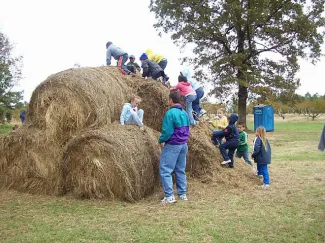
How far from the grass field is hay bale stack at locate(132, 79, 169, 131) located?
6.26 feet

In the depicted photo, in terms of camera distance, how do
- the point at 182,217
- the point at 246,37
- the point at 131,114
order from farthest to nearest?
1. the point at 246,37
2. the point at 131,114
3. the point at 182,217

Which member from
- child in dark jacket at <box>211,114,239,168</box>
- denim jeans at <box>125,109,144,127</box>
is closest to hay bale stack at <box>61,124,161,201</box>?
denim jeans at <box>125,109,144,127</box>

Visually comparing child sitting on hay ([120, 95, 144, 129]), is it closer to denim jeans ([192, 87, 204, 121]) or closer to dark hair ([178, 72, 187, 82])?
dark hair ([178, 72, 187, 82])

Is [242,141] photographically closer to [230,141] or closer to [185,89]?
[230,141]

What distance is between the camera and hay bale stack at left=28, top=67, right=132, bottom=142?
7785 millimetres

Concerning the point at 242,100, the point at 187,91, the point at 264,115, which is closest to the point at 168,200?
the point at 187,91

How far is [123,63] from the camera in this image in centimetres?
Result: 1008

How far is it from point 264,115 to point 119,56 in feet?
74.7

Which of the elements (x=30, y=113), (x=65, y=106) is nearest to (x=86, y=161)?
(x=65, y=106)

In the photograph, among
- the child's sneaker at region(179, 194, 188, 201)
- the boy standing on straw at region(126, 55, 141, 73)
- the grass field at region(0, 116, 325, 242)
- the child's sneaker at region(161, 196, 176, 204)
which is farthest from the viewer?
the boy standing on straw at region(126, 55, 141, 73)

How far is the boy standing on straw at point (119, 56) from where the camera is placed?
988 centimetres

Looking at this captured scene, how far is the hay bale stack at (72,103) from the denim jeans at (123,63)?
1.30m

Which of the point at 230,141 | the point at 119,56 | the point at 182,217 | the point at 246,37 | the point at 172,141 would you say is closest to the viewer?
the point at 182,217

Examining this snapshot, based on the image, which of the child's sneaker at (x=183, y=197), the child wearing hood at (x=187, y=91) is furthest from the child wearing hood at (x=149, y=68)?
the child's sneaker at (x=183, y=197)
